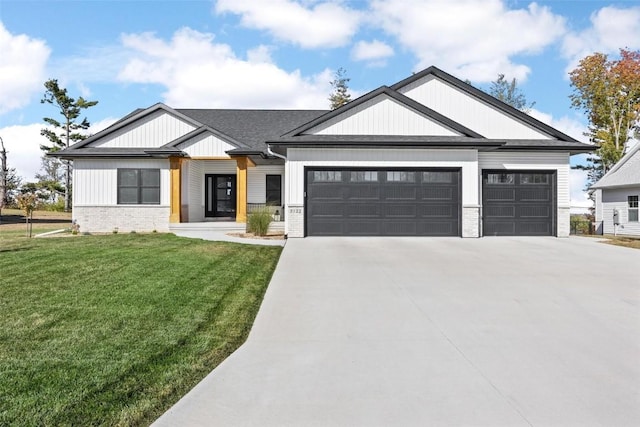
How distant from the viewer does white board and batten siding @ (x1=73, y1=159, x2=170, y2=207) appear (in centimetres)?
1722

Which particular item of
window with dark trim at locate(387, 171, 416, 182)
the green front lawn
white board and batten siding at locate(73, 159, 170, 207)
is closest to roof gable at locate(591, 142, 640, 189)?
window with dark trim at locate(387, 171, 416, 182)

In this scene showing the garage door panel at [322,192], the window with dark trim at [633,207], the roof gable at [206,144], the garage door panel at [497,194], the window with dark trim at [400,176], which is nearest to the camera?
the garage door panel at [322,192]

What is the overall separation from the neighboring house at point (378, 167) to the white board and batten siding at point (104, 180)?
0.14 feet

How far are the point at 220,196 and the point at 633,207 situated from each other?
22308mm

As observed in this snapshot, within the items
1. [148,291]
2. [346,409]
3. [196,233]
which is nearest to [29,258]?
[148,291]

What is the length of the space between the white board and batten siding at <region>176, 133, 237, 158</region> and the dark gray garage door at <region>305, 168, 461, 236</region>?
4.88 m

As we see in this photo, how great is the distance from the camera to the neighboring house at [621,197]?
21.0m

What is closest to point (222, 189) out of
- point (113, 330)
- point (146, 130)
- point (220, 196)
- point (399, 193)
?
point (220, 196)

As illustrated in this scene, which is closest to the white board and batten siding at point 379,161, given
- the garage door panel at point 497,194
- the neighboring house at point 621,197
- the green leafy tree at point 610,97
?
the garage door panel at point 497,194

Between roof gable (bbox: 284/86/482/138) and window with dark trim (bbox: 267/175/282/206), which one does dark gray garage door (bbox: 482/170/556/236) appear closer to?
roof gable (bbox: 284/86/482/138)

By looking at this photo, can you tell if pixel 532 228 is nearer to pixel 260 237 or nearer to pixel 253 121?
pixel 260 237

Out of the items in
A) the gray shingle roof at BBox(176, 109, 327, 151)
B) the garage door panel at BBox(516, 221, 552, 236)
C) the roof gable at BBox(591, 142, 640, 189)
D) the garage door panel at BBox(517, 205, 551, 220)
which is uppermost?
the gray shingle roof at BBox(176, 109, 327, 151)

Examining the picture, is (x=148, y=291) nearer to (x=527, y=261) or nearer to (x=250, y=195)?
(x=527, y=261)

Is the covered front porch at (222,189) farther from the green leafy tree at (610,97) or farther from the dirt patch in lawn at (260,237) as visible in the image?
the green leafy tree at (610,97)
